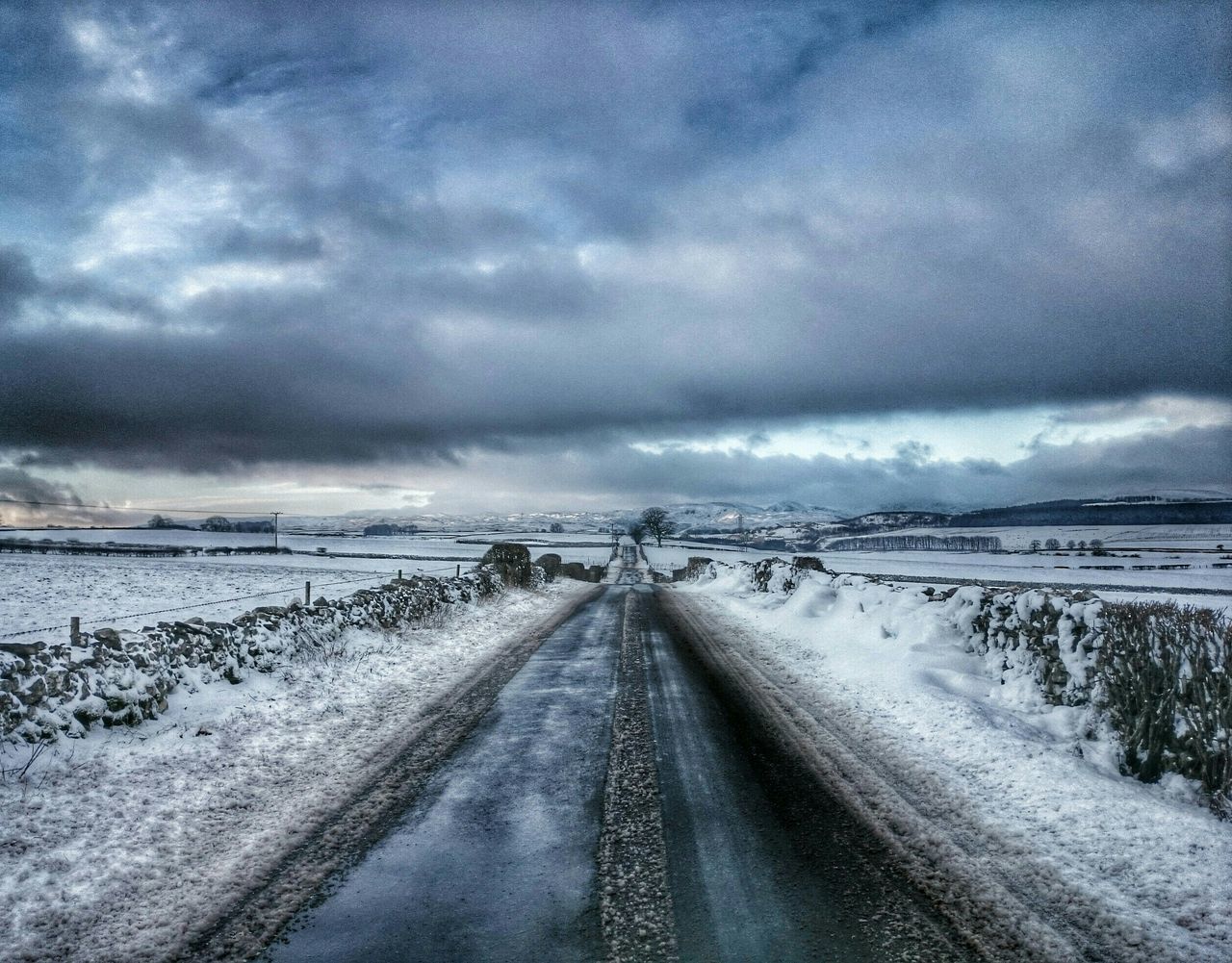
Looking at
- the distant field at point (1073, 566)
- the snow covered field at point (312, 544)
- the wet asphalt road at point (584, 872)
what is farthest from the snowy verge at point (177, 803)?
the snow covered field at point (312, 544)

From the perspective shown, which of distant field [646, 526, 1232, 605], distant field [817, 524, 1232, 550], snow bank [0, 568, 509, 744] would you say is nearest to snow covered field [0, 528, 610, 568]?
distant field [646, 526, 1232, 605]

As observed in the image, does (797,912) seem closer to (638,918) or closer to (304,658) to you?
(638,918)

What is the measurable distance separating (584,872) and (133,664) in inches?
283

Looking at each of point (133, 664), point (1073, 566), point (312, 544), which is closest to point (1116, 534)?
point (1073, 566)

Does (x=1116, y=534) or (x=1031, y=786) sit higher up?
(x=1031, y=786)

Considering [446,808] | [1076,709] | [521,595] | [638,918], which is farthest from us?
[521,595]

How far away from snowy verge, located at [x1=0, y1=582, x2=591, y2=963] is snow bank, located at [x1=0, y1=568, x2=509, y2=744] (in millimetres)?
244

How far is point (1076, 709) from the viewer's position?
29.1 feet

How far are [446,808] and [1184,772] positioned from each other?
288 inches

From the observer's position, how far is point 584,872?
16.8ft

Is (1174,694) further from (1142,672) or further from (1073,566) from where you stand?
(1073,566)

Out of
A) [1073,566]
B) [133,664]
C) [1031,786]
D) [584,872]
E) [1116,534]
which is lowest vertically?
[1116,534]

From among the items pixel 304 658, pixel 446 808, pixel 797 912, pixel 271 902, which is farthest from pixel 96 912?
pixel 304 658

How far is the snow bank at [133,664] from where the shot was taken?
7.56 m
